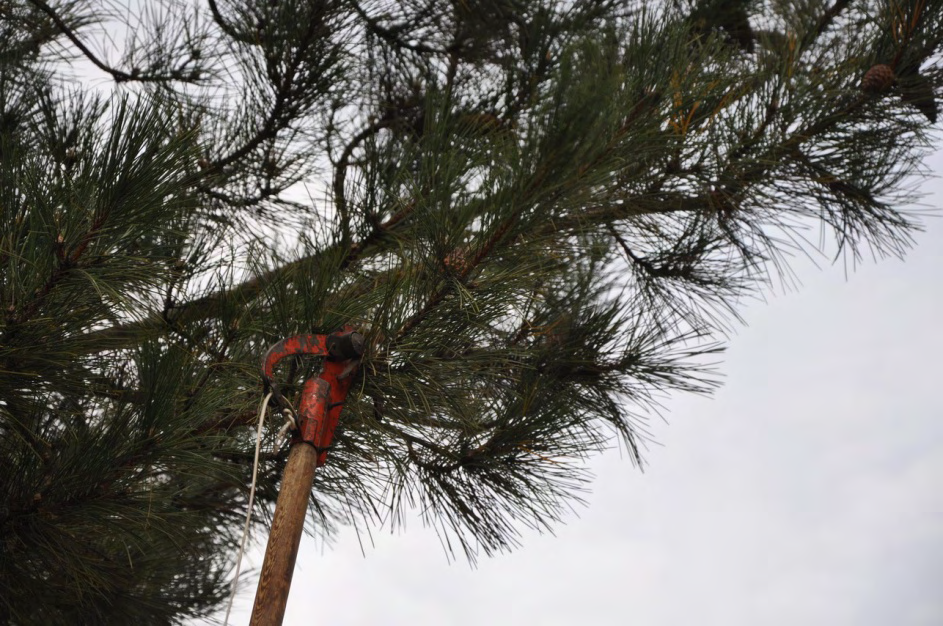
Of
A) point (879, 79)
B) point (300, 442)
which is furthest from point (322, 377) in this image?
point (879, 79)

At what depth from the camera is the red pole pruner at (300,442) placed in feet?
3.08

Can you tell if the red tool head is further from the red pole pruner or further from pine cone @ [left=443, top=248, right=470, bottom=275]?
pine cone @ [left=443, top=248, right=470, bottom=275]

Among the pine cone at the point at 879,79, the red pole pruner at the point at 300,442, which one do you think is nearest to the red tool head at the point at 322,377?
the red pole pruner at the point at 300,442

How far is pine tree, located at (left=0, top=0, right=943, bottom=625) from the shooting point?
3.61 ft

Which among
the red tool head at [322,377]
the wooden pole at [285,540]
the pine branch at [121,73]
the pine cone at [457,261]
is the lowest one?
the wooden pole at [285,540]

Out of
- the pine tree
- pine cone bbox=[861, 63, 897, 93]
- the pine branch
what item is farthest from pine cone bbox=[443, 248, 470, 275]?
the pine branch

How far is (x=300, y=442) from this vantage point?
103cm

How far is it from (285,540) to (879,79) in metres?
1.27

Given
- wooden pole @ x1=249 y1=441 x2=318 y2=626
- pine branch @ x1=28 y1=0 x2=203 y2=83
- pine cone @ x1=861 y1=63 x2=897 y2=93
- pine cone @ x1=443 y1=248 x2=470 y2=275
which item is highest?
pine branch @ x1=28 y1=0 x2=203 y2=83

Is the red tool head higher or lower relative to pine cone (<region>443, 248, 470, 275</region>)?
lower

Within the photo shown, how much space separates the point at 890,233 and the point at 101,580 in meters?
1.51

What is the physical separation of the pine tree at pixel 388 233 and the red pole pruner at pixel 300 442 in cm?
6

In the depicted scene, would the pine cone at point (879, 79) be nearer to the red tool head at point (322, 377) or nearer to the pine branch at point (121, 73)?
the red tool head at point (322, 377)

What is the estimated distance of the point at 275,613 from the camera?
925 mm
